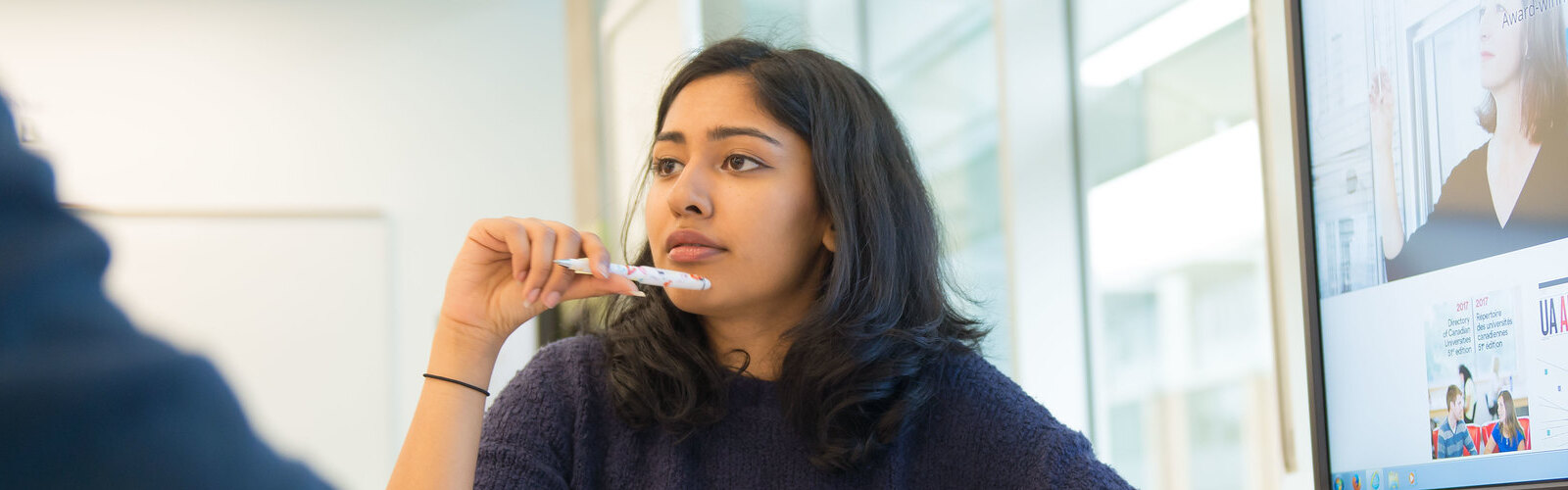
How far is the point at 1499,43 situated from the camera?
815 mm

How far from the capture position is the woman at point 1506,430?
0.81 metres

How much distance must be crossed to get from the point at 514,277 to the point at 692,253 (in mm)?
178

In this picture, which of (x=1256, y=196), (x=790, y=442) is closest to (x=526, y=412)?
(x=790, y=442)

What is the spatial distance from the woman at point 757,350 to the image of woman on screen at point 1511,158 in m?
0.40

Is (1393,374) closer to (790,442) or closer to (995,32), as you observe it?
(790,442)

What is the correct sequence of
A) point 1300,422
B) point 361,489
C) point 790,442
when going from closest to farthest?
point 790,442, point 1300,422, point 361,489

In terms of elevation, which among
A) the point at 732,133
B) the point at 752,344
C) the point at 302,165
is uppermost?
the point at 302,165

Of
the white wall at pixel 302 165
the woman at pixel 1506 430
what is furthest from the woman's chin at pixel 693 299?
the white wall at pixel 302 165

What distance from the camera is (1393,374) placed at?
0.95 m

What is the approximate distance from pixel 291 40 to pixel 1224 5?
226 cm

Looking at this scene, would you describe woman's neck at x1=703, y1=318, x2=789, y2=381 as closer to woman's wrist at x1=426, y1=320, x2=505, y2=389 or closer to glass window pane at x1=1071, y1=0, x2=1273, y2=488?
woman's wrist at x1=426, y1=320, x2=505, y2=389

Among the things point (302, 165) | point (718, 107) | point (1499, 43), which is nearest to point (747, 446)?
point (718, 107)

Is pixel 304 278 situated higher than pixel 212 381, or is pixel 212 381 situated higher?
pixel 304 278

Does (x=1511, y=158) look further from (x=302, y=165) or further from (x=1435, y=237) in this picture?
(x=302, y=165)
